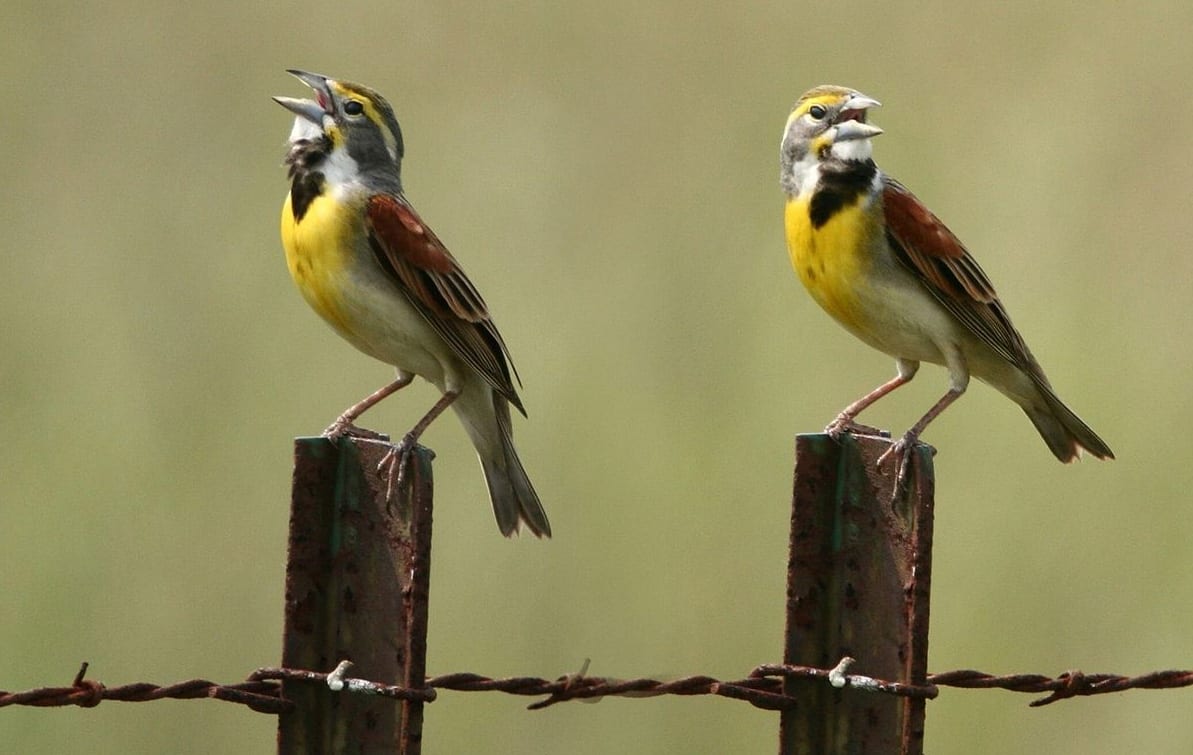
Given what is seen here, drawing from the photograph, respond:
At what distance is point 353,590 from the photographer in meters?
4.95

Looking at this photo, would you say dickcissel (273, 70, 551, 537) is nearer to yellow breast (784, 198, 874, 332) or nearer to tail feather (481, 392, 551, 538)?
tail feather (481, 392, 551, 538)

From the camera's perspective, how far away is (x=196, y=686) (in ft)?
16.2

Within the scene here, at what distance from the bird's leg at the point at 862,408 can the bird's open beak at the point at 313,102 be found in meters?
→ 2.19

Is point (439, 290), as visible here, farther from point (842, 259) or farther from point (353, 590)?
point (353, 590)

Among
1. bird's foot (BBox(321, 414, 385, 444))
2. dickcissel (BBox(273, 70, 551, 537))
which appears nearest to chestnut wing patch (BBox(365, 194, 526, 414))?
dickcissel (BBox(273, 70, 551, 537))

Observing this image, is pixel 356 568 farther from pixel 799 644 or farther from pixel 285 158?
pixel 285 158

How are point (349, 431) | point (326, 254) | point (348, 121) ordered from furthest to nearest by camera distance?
point (348, 121), point (326, 254), point (349, 431)

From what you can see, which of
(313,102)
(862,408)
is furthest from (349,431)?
(862,408)

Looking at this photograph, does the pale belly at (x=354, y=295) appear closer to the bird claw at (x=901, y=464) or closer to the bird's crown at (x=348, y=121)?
the bird's crown at (x=348, y=121)

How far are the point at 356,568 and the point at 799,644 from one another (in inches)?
45.5

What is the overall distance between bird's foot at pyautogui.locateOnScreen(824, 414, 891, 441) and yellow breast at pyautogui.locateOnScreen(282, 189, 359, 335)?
70.1 inches

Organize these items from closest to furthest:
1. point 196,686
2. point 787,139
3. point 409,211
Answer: point 196,686
point 409,211
point 787,139

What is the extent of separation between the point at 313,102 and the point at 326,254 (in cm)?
69

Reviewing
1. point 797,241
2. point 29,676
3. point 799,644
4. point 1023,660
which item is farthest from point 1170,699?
point 799,644
